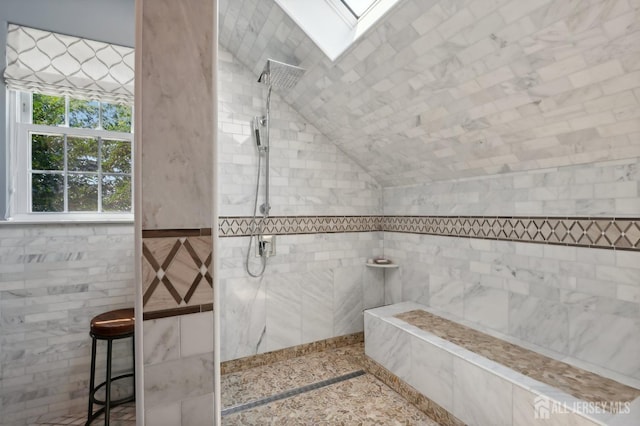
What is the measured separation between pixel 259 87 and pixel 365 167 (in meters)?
1.26

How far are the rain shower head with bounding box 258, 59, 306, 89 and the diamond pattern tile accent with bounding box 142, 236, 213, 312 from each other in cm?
188

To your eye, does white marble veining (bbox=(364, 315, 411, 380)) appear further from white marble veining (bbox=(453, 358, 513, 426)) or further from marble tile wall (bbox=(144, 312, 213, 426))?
marble tile wall (bbox=(144, 312, 213, 426))

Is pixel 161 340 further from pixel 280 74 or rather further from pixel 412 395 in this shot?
pixel 280 74

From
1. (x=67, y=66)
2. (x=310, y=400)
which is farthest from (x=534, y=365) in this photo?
(x=67, y=66)

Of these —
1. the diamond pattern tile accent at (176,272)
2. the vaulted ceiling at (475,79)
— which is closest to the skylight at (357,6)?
the vaulted ceiling at (475,79)

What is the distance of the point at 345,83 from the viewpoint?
2199mm

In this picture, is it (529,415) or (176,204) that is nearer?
(176,204)

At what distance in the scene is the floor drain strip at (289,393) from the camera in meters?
2.04

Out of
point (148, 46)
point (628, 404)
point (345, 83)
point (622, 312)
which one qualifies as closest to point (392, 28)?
point (345, 83)

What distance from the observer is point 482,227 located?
2.28 meters

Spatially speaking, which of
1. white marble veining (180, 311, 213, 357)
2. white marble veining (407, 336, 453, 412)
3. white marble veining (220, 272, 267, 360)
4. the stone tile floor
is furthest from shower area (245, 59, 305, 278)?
white marble veining (180, 311, 213, 357)

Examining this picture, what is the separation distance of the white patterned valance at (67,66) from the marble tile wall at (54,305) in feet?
3.02

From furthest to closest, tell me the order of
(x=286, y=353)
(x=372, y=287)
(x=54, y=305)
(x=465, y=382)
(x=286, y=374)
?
(x=372, y=287) < (x=286, y=353) < (x=286, y=374) < (x=54, y=305) < (x=465, y=382)

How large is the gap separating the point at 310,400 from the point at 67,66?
9.29 feet
